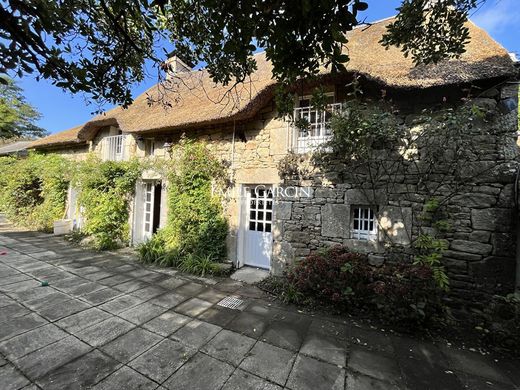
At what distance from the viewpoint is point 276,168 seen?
5848 millimetres

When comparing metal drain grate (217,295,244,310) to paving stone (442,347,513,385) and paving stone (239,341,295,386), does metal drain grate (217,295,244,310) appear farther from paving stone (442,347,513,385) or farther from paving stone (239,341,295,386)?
paving stone (442,347,513,385)

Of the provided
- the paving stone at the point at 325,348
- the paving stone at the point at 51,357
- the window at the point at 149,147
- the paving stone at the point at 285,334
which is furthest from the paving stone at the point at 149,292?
the window at the point at 149,147

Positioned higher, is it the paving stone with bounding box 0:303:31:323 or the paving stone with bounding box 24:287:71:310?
the paving stone with bounding box 24:287:71:310

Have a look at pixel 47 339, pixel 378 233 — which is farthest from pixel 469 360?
pixel 47 339

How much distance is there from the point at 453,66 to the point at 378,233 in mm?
3179

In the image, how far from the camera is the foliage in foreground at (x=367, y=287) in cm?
377

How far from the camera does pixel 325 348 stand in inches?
131

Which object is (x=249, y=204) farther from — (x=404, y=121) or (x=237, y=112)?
(x=404, y=121)

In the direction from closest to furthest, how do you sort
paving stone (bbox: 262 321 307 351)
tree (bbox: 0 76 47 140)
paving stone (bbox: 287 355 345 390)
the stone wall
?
paving stone (bbox: 287 355 345 390)
paving stone (bbox: 262 321 307 351)
the stone wall
tree (bbox: 0 76 47 140)

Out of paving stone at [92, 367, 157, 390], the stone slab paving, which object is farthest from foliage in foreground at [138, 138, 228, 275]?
paving stone at [92, 367, 157, 390]

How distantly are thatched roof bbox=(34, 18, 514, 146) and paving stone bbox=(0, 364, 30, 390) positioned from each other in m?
3.28

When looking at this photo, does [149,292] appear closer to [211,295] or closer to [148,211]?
[211,295]

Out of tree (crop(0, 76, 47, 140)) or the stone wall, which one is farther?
tree (crop(0, 76, 47, 140))

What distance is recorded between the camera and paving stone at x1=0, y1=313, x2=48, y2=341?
328 centimetres
